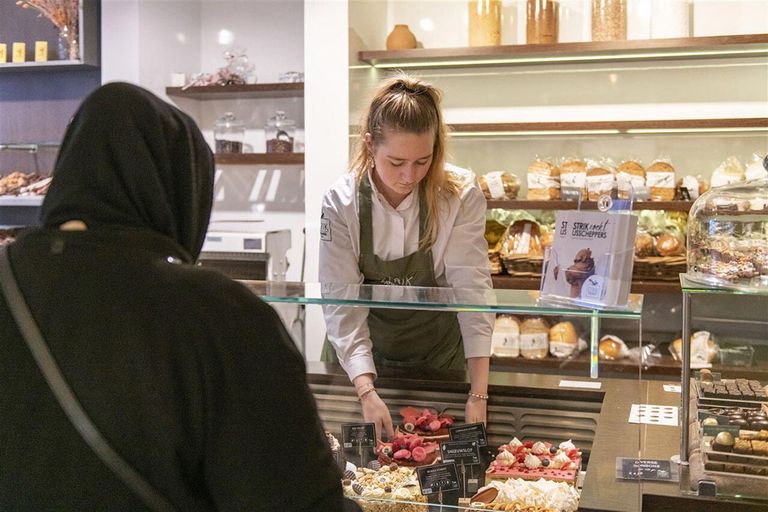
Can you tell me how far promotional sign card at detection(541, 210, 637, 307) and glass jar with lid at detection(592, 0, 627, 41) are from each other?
2584mm

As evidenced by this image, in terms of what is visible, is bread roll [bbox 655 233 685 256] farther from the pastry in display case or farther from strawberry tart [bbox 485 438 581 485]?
the pastry in display case

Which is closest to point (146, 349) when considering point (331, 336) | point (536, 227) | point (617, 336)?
point (331, 336)

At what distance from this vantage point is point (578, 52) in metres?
4.12

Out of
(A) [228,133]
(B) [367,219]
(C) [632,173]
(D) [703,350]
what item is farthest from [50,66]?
(D) [703,350]

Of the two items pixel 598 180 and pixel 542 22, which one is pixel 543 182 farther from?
pixel 542 22

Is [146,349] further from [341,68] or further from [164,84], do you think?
[164,84]

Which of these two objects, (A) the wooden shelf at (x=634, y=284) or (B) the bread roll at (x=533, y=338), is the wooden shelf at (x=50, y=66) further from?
(B) the bread roll at (x=533, y=338)

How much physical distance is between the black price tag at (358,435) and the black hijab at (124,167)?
0.80 meters

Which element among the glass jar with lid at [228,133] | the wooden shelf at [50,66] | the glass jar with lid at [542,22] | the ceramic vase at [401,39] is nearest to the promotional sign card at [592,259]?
the glass jar with lid at [542,22]

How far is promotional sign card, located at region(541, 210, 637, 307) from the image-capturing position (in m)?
1.66

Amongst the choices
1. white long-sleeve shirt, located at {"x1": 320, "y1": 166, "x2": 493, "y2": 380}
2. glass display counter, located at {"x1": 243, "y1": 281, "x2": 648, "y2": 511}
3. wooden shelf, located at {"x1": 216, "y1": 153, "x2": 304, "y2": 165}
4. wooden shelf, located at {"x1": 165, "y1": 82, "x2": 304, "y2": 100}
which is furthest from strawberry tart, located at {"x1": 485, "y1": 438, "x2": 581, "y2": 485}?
wooden shelf, located at {"x1": 165, "y1": 82, "x2": 304, "y2": 100}

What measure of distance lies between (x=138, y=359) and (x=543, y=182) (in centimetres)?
336

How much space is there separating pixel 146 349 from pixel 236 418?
128 millimetres

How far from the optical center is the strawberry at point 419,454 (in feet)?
5.70
